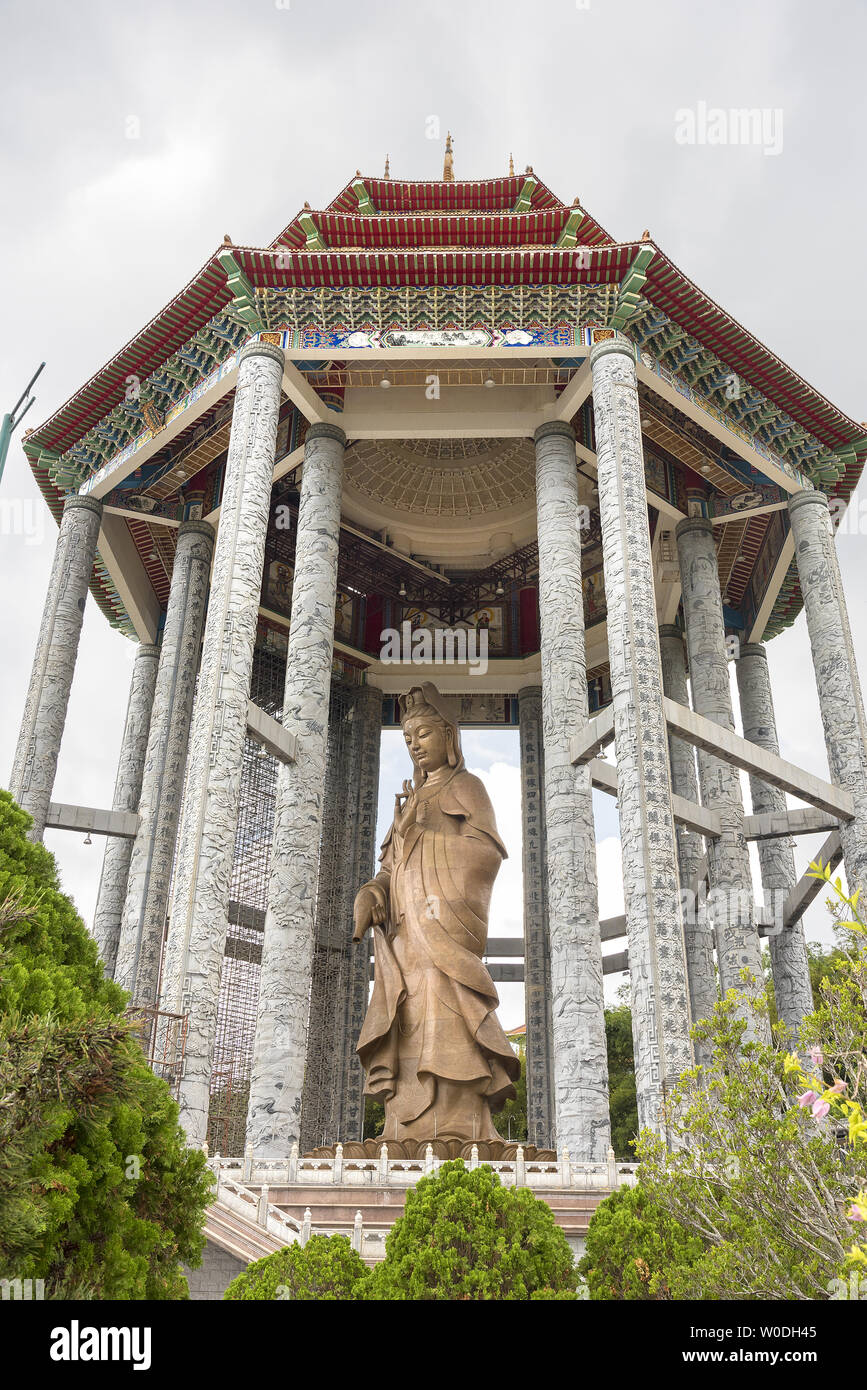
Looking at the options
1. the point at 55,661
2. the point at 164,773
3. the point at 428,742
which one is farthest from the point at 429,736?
the point at 55,661

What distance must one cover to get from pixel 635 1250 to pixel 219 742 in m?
7.61

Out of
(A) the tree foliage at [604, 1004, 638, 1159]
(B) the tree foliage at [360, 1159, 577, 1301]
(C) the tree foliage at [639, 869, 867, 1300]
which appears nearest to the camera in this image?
(C) the tree foliage at [639, 869, 867, 1300]

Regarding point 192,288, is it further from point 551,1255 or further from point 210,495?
point 551,1255

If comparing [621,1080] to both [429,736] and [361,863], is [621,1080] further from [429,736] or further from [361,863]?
[429,736]

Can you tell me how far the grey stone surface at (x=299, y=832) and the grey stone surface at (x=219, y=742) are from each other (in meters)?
0.93

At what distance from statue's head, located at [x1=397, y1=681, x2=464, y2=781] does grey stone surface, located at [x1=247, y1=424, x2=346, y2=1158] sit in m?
1.20

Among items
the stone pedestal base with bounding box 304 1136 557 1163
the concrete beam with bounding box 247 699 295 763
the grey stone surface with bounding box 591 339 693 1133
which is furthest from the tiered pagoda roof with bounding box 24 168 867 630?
the stone pedestal base with bounding box 304 1136 557 1163

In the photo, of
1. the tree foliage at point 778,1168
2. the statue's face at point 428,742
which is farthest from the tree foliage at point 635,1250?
the statue's face at point 428,742

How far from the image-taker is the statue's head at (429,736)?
1426 cm

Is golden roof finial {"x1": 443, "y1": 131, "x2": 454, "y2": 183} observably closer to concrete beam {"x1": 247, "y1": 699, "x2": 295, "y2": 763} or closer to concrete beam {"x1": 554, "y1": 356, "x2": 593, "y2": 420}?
concrete beam {"x1": 554, "y1": 356, "x2": 593, "y2": 420}

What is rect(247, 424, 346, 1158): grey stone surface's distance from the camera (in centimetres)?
1170

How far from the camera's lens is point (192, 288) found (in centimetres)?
1475

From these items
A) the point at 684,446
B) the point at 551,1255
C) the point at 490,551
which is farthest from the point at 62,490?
the point at 551,1255
